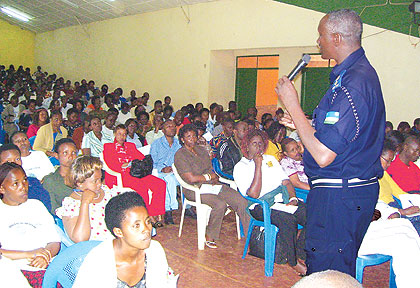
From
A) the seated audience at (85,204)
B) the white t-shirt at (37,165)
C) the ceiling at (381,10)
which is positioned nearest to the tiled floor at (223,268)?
the seated audience at (85,204)

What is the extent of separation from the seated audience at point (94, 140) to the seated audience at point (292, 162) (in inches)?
100

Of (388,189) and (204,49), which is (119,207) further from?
(204,49)

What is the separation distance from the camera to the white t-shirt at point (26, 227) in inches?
86.8

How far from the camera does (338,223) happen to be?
1728mm

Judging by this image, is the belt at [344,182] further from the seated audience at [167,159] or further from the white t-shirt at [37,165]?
the seated audience at [167,159]

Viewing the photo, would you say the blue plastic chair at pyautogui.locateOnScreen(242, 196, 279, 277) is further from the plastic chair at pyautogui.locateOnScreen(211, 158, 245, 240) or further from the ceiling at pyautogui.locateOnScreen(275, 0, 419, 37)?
the ceiling at pyautogui.locateOnScreen(275, 0, 419, 37)

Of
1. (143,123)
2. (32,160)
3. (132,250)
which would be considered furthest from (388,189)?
(143,123)

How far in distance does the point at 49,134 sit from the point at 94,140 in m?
0.55

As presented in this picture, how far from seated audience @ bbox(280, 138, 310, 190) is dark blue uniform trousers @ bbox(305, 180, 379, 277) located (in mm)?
1939

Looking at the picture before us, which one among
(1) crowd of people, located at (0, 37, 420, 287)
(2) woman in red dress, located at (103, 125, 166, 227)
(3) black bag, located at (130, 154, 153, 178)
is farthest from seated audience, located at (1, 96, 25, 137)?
(3) black bag, located at (130, 154, 153, 178)

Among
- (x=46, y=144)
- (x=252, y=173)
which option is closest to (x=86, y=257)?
(x=252, y=173)

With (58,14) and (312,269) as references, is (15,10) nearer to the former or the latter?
(58,14)

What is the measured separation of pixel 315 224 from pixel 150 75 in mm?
10130

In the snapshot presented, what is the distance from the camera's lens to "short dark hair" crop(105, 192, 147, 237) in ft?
5.85
